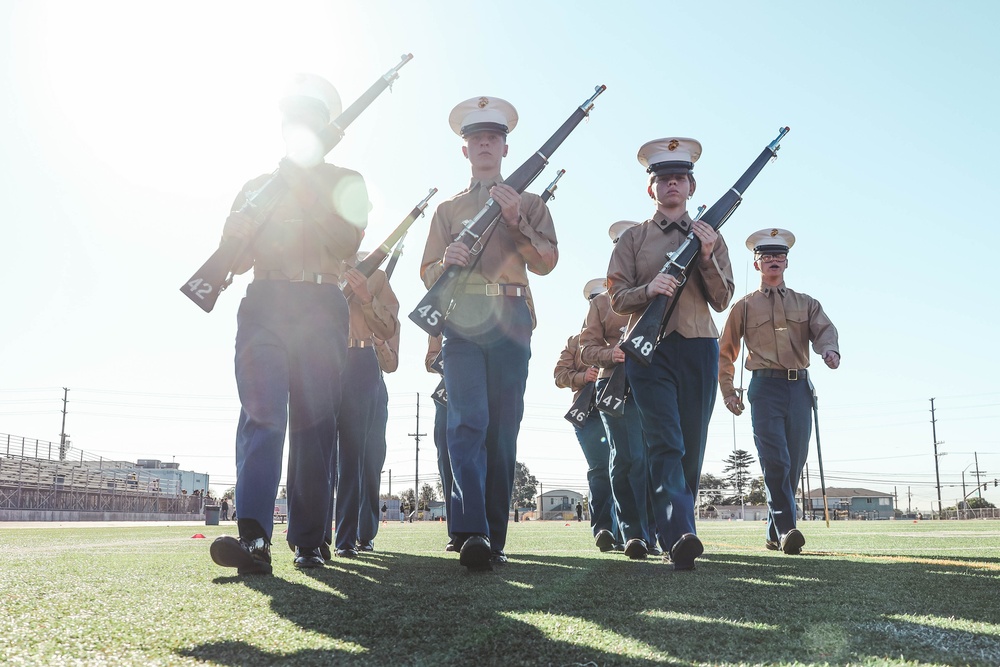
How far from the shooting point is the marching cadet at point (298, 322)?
13.5 feet

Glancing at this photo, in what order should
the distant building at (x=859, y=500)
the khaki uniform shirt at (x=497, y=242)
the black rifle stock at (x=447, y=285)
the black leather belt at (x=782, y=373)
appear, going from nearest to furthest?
the black rifle stock at (x=447, y=285), the khaki uniform shirt at (x=497, y=242), the black leather belt at (x=782, y=373), the distant building at (x=859, y=500)

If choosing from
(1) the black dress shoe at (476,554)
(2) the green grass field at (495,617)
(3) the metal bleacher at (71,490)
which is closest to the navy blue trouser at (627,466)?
(2) the green grass field at (495,617)

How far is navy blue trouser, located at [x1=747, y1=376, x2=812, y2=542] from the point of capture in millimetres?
6848

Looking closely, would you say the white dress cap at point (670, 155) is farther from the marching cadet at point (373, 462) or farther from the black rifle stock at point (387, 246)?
the marching cadet at point (373, 462)

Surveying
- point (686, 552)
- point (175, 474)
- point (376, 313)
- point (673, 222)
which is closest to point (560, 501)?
point (175, 474)

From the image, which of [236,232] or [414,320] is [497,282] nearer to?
[414,320]

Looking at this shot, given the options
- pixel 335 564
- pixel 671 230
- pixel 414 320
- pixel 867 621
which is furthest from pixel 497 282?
pixel 867 621

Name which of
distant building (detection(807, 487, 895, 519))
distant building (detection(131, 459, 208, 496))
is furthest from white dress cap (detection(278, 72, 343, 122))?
distant building (detection(807, 487, 895, 519))

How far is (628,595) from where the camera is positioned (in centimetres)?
318

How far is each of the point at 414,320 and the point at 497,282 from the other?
63 centimetres

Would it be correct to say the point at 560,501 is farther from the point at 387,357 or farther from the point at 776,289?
the point at 776,289

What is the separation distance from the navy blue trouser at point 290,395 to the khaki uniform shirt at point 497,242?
38.1 inches

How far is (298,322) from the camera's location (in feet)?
14.3

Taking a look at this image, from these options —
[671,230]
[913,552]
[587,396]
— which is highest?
[671,230]
